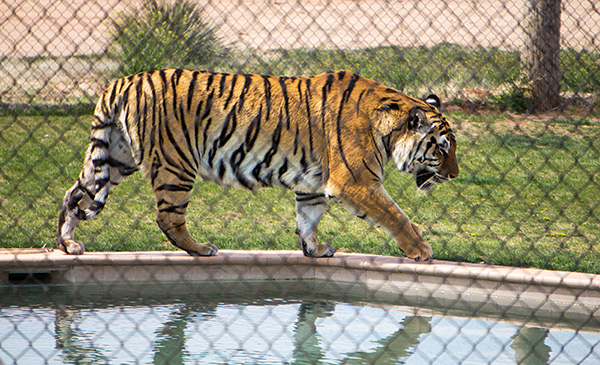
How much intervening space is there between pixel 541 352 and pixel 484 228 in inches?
86.2

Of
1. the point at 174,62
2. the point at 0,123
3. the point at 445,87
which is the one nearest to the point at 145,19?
the point at 174,62

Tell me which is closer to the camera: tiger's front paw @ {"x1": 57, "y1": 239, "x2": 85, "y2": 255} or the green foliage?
tiger's front paw @ {"x1": 57, "y1": 239, "x2": 85, "y2": 255}

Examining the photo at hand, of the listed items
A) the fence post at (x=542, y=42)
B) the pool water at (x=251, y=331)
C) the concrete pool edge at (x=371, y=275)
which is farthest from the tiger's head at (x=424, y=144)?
the fence post at (x=542, y=42)

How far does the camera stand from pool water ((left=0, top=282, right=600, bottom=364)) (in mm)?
3670

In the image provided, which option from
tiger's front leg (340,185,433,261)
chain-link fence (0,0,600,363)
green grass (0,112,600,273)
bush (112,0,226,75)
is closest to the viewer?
chain-link fence (0,0,600,363)

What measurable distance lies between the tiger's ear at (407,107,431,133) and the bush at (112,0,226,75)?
4599mm

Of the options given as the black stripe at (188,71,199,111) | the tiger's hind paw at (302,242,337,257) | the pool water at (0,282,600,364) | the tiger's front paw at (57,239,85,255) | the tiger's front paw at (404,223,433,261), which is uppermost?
the black stripe at (188,71,199,111)

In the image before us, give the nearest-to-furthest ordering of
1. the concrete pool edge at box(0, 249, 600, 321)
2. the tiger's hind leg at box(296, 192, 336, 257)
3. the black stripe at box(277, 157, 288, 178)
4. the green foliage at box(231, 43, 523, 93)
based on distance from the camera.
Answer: the concrete pool edge at box(0, 249, 600, 321) < the black stripe at box(277, 157, 288, 178) < the tiger's hind leg at box(296, 192, 336, 257) < the green foliage at box(231, 43, 523, 93)

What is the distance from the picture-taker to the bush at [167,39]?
8891 millimetres

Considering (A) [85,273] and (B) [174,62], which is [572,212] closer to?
(A) [85,273]

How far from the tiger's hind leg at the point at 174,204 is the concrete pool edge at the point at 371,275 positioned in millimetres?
104

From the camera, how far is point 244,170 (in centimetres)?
466

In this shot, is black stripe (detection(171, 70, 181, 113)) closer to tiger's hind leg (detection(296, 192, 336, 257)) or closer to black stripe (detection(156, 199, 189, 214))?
black stripe (detection(156, 199, 189, 214))

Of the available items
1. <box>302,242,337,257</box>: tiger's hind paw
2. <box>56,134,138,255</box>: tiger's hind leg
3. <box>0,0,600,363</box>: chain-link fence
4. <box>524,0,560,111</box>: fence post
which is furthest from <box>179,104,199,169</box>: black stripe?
<box>524,0,560,111</box>: fence post
